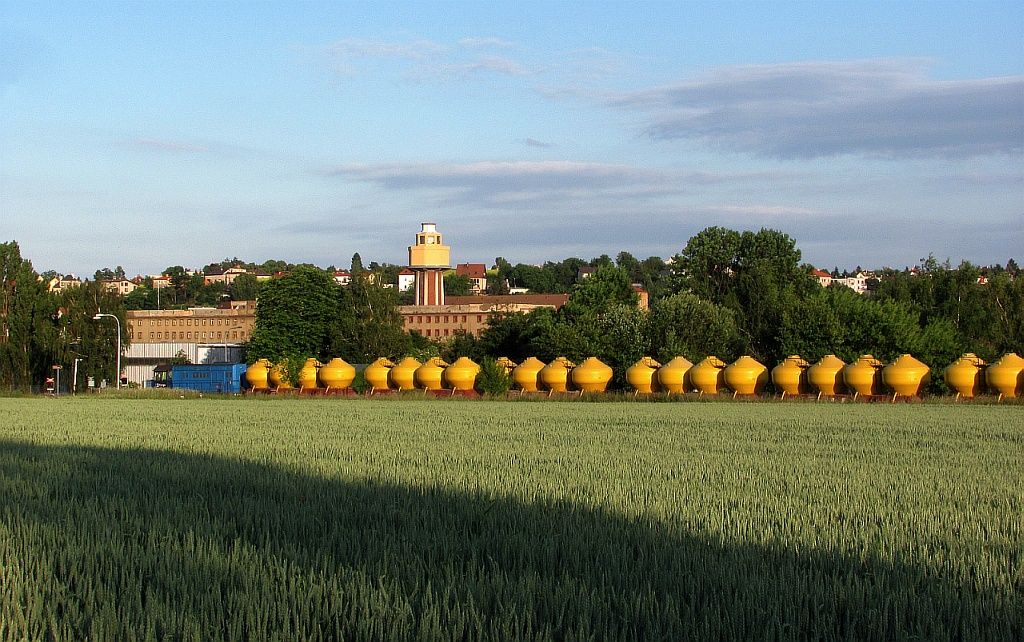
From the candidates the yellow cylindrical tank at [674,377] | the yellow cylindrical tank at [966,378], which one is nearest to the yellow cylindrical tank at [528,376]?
the yellow cylindrical tank at [674,377]

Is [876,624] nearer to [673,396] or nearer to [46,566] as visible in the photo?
[46,566]

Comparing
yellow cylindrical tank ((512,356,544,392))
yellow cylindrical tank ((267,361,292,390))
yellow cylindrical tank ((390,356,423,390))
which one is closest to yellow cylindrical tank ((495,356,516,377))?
yellow cylindrical tank ((512,356,544,392))

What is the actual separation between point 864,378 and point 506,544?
1742 inches

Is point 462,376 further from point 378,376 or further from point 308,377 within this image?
point 308,377

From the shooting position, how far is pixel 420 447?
71.2 ft

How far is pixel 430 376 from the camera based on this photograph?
60.6 m

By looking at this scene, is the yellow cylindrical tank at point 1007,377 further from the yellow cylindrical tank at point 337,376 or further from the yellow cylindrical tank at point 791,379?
the yellow cylindrical tank at point 337,376

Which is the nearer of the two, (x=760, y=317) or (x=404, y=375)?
(x=404, y=375)

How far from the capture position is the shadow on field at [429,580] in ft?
23.1

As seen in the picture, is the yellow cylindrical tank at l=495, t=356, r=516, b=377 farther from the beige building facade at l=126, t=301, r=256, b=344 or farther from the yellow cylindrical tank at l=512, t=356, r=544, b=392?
the beige building facade at l=126, t=301, r=256, b=344

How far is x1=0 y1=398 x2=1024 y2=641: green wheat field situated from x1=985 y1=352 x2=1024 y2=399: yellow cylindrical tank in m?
30.6

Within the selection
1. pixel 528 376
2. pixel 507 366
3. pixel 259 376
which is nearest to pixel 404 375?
pixel 507 366

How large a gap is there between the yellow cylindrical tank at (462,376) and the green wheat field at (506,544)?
3859cm

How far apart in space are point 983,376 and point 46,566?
158 ft
